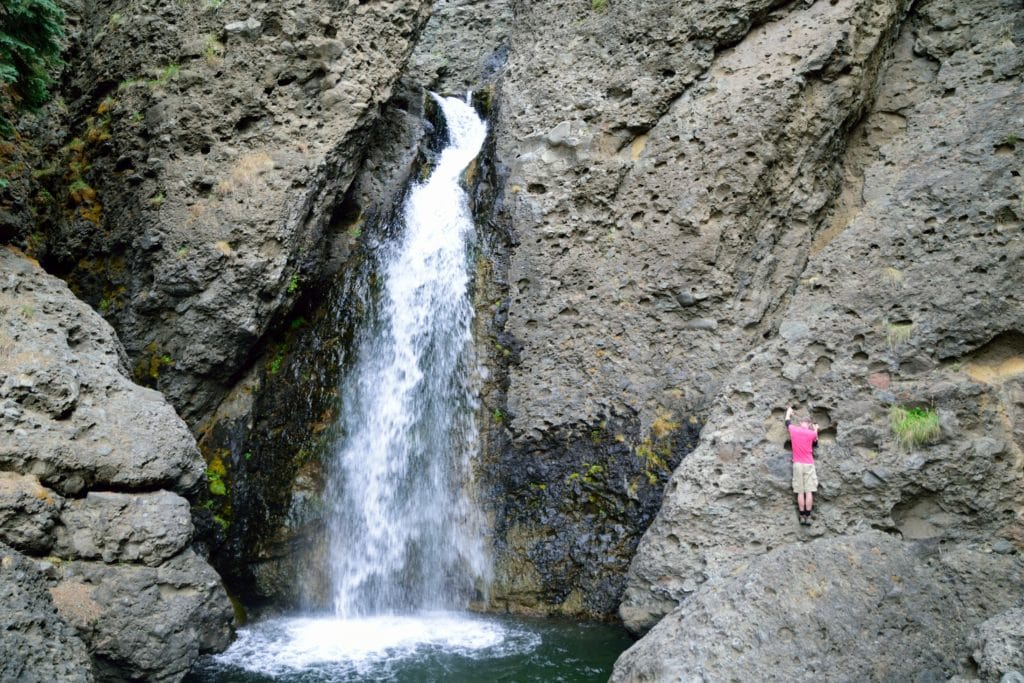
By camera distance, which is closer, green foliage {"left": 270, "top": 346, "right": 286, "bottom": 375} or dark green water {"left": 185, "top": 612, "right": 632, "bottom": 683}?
dark green water {"left": 185, "top": 612, "right": 632, "bottom": 683}

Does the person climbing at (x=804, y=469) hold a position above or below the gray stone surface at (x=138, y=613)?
above

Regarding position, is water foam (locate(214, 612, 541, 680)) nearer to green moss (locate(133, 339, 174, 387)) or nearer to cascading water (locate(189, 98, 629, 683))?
cascading water (locate(189, 98, 629, 683))

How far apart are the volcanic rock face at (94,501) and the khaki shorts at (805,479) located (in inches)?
203

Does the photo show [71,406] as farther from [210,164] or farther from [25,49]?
[210,164]

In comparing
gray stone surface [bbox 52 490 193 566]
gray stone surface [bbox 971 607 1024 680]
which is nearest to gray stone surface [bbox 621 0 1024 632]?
gray stone surface [bbox 971 607 1024 680]

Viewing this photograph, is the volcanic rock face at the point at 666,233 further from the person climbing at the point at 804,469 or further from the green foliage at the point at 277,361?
the green foliage at the point at 277,361

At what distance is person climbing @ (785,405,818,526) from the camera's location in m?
6.57

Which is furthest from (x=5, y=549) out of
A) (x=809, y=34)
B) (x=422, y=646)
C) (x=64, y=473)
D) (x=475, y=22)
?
(x=475, y=22)

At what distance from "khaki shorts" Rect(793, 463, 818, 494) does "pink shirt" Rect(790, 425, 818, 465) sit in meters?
0.06

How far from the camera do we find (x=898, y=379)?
6.75 m

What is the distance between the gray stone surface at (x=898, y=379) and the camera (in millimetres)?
6289

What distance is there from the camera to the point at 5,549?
4.90 m

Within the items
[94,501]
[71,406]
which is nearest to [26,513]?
[94,501]

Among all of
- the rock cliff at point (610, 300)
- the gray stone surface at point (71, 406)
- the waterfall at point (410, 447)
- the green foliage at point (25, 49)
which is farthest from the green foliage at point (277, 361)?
the green foliage at point (25, 49)
